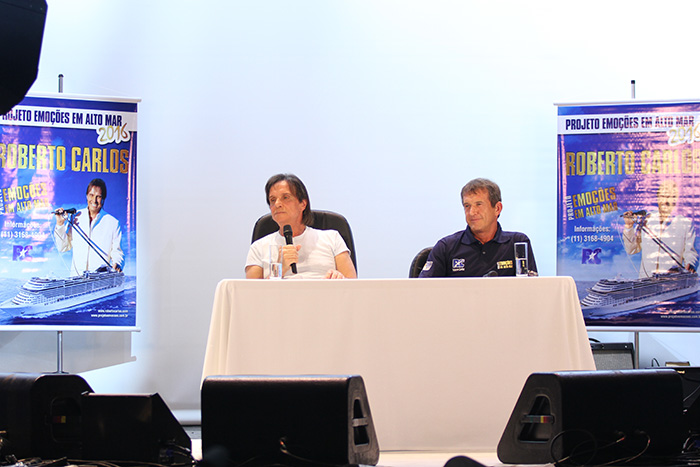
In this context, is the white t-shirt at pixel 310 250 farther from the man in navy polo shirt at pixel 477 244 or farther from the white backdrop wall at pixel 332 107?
the white backdrop wall at pixel 332 107

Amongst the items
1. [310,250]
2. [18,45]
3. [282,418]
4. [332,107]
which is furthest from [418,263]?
[18,45]

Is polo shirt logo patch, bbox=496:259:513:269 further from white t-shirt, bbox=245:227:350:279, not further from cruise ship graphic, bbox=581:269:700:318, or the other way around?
cruise ship graphic, bbox=581:269:700:318

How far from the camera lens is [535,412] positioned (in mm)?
1761

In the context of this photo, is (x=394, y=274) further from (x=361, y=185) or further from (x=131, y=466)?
(x=131, y=466)

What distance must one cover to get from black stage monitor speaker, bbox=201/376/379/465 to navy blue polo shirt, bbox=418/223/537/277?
4.97ft

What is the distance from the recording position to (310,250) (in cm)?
307

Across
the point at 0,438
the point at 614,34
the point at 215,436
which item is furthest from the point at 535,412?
the point at 614,34

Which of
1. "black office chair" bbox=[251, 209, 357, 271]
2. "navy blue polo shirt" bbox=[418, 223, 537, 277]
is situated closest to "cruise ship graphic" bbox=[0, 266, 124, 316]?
"black office chair" bbox=[251, 209, 357, 271]

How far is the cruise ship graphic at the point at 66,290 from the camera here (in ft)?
12.6

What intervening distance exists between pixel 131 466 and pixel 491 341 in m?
1.10

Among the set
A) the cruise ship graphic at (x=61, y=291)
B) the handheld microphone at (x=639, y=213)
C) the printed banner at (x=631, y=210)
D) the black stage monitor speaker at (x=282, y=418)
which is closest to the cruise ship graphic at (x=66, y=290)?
the cruise ship graphic at (x=61, y=291)

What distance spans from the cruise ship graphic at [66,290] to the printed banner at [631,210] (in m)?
2.61

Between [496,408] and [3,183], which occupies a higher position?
[3,183]

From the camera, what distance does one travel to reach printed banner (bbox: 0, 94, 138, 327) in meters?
3.85
